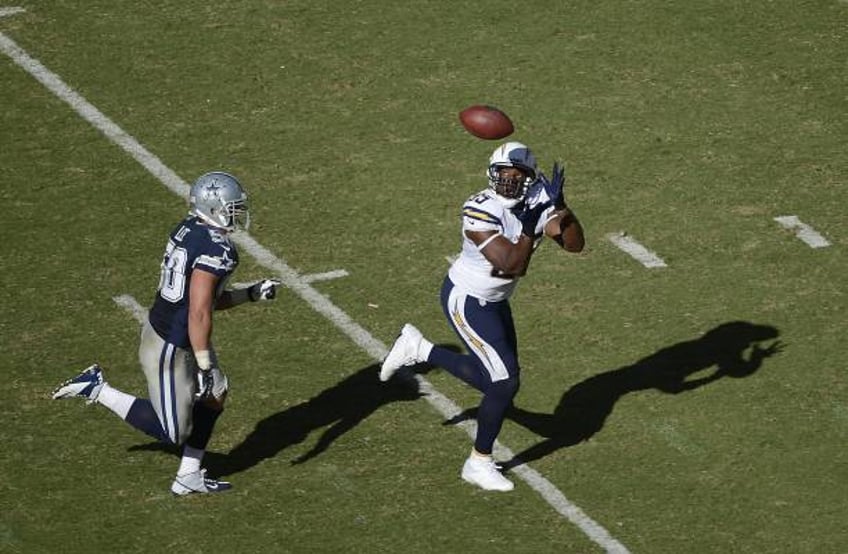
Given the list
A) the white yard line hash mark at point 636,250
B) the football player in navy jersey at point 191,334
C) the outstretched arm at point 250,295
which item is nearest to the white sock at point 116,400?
the football player in navy jersey at point 191,334

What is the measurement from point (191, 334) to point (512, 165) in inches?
84.9

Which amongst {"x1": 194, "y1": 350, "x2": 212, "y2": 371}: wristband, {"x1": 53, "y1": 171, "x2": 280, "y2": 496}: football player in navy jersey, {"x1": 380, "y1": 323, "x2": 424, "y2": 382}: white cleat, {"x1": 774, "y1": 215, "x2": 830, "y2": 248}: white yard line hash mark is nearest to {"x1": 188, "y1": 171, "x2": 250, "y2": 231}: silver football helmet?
{"x1": 53, "y1": 171, "x2": 280, "y2": 496}: football player in navy jersey

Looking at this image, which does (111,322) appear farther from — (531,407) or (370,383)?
(531,407)

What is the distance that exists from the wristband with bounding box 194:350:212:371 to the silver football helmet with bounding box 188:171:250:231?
2.57 ft

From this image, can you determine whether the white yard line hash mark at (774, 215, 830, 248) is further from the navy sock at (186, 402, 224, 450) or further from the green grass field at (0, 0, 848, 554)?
the navy sock at (186, 402, 224, 450)

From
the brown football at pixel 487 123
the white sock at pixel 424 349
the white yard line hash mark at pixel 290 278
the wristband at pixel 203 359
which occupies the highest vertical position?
the brown football at pixel 487 123

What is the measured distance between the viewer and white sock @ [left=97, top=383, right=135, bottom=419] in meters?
10.8

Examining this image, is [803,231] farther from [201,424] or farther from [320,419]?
[201,424]

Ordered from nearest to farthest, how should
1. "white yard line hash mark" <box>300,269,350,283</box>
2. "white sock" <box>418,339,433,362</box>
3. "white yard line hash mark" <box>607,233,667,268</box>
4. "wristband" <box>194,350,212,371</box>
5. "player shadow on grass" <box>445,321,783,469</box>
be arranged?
"wristband" <box>194,350,212,371</box>, "white sock" <box>418,339,433,362</box>, "player shadow on grass" <box>445,321,783,469</box>, "white yard line hash mark" <box>300,269,350,283</box>, "white yard line hash mark" <box>607,233,667,268</box>

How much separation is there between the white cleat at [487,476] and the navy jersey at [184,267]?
1.91 meters

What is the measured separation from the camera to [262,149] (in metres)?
15.1

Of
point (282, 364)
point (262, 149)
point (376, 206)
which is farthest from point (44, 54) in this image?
point (282, 364)

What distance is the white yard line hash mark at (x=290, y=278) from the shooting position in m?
10.6

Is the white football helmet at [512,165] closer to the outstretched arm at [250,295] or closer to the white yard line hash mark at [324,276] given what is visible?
the outstretched arm at [250,295]
